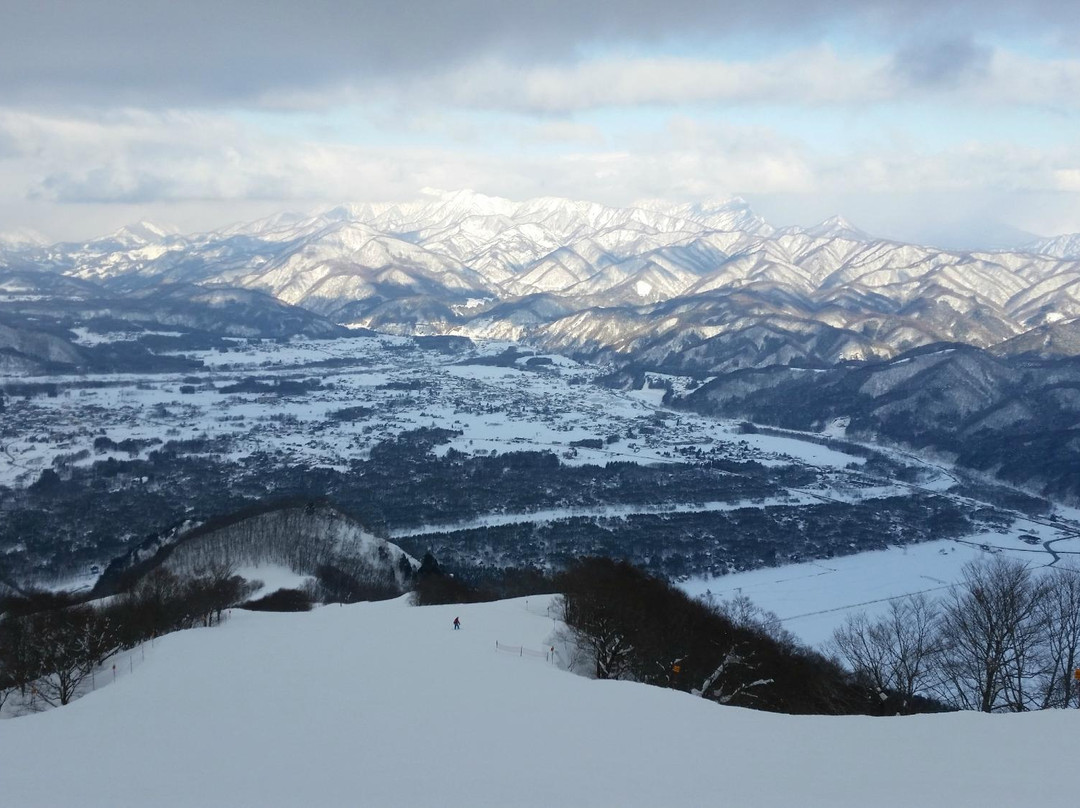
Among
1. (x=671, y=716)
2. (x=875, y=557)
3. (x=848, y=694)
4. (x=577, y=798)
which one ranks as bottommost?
(x=875, y=557)

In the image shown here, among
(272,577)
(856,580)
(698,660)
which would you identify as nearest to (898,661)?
(698,660)

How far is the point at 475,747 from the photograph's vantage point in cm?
1378

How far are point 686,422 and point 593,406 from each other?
54.5 feet

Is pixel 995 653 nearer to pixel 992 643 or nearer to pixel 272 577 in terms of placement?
pixel 992 643

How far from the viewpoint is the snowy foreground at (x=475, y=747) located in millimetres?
11492

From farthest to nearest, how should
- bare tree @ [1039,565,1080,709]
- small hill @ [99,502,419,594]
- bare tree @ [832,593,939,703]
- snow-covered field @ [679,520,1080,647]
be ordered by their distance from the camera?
snow-covered field @ [679,520,1080,647] < small hill @ [99,502,419,594] < bare tree @ [832,593,939,703] < bare tree @ [1039,565,1080,709]

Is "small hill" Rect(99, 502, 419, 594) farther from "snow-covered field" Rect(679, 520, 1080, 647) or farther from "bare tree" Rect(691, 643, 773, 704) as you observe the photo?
"bare tree" Rect(691, 643, 773, 704)

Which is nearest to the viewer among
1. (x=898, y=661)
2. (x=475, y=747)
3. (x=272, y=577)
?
(x=475, y=747)

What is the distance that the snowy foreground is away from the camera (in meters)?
11.5

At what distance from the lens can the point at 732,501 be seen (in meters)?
71.6

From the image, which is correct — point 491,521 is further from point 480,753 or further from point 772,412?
point 772,412

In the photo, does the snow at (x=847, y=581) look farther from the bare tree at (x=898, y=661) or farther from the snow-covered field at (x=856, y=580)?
the bare tree at (x=898, y=661)

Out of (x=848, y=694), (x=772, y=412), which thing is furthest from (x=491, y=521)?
(x=772, y=412)

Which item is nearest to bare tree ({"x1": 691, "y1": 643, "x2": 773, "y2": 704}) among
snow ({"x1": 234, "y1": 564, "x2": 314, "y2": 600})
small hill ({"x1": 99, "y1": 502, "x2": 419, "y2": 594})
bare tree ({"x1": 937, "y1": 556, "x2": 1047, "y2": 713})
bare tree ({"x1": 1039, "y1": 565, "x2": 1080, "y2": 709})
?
bare tree ({"x1": 937, "y1": 556, "x2": 1047, "y2": 713})
